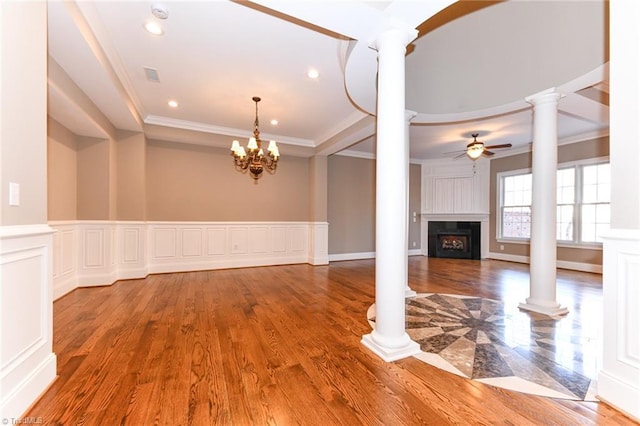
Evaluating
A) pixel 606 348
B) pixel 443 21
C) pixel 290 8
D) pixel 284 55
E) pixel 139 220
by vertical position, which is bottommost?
pixel 606 348

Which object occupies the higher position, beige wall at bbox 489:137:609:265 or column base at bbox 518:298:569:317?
beige wall at bbox 489:137:609:265

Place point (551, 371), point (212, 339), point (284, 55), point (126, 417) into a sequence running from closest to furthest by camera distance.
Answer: point (126, 417), point (551, 371), point (212, 339), point (284, 55)

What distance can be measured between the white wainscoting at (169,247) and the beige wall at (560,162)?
4736 mm

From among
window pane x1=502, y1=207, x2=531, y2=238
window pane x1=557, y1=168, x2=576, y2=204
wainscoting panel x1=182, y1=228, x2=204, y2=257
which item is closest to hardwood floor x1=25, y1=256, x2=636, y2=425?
wainscoting panel x1=182, y1=228, x2=204, y2=257

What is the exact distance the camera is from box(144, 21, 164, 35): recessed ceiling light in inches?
99.9

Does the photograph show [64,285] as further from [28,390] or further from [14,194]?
[14,194]

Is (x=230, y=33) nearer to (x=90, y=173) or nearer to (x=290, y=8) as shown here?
(x=290, y=8)

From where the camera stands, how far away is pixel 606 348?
1.64m

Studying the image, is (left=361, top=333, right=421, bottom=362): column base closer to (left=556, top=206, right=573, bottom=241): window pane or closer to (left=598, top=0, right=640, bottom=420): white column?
(left=598, top=0, right=640, bottom=420): white column

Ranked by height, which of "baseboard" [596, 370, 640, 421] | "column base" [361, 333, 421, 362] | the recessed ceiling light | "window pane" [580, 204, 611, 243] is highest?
the recessed ceiling light

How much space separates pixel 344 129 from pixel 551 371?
4.30 metres

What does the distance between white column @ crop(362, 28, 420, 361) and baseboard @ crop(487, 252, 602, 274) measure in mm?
5792

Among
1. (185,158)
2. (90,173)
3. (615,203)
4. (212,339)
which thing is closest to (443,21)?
(615,203)

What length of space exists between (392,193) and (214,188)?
15.0 feet
